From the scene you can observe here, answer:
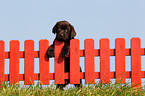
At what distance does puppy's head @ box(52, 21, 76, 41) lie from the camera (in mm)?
5980

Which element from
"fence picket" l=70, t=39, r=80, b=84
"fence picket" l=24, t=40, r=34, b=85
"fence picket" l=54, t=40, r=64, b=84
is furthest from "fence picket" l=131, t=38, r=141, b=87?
"fence picket" l=24, t=40, r=34, b=85

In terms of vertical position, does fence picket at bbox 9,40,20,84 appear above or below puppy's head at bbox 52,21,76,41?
below

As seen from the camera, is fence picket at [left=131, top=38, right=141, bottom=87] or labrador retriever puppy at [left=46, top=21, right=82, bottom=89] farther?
fence picket at [left=131, top=38, right=141, bottom=87]

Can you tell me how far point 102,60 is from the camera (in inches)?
241

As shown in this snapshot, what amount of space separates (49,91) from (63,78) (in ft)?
5.02

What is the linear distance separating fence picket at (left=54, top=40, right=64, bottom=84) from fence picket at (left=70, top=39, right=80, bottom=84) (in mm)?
237

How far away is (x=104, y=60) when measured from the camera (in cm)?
612

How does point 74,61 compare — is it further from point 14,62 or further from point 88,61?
point 14,62

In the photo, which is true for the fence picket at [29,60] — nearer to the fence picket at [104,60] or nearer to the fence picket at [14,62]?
the fence picket at [14,62]

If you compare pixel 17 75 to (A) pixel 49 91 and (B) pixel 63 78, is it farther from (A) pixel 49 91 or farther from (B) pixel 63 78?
(A) pixel 49 91

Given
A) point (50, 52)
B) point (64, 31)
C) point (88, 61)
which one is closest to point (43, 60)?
point (50, 52)

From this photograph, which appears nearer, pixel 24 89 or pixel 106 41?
pixel 24 89

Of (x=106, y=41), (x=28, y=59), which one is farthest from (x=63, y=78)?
(x=106, y=41)

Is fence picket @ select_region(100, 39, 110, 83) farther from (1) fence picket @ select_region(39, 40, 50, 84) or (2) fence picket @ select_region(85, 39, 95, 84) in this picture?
(1) fence picket @ select_region(39, 40, 50, 84)
